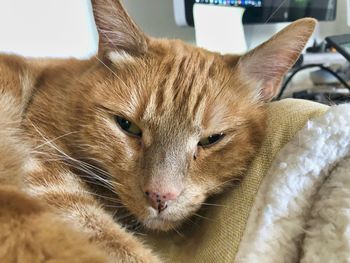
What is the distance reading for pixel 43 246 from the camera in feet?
1.97

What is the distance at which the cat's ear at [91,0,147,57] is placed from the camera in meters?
0.97

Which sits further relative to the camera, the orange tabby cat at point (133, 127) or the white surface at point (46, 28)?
the white surface at point (46, 28)

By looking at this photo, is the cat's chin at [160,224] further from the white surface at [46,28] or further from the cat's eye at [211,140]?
the white surface at [46,28]

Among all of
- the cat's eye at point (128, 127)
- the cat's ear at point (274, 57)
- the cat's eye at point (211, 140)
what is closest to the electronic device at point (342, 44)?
the cat's ear at point (274, 57)

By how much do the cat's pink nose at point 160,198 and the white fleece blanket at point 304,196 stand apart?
0.49 feet

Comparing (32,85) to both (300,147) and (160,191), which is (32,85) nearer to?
(160,191)

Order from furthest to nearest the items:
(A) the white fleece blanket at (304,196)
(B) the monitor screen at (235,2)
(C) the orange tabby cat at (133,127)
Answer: (B) the monitor screen at (235,2)
(C) the orange tabby cat at (133,127)
(A) the white fleece blanket at (304,196)

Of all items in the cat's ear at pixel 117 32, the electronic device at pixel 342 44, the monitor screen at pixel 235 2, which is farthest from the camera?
the monitor screen at pixel 235 2

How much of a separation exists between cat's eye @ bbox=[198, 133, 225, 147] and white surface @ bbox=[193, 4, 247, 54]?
89 cm

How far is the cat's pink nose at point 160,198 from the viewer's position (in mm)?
826

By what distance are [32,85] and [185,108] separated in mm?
418

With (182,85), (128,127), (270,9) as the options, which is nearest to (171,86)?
(182,85)

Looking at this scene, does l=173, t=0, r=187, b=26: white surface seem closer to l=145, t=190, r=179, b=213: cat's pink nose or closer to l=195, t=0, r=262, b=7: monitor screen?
l=195, t=0, r=262, b=7: monitor screen

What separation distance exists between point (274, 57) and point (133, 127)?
36 cm
